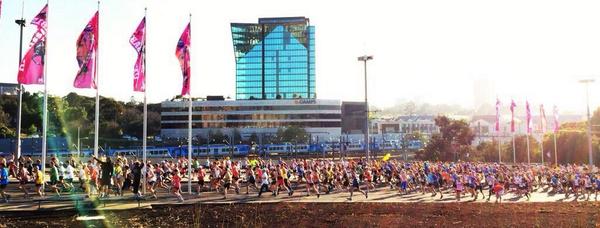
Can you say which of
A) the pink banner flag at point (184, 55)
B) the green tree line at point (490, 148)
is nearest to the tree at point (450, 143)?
the green tree line at point (490, 148)

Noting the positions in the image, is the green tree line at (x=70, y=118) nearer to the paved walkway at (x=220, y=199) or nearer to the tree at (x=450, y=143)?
the tree at (x=450, y=143)

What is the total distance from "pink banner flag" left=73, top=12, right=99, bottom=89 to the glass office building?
140 meters

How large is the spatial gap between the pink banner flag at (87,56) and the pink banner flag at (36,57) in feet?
6.20

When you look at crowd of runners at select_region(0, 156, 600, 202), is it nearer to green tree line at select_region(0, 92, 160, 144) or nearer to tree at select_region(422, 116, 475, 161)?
tree at select_region(422, 116, 475, 161)

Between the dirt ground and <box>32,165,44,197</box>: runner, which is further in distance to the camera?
<box>32,165,44,197</box>: runner

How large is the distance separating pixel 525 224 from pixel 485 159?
50897mm

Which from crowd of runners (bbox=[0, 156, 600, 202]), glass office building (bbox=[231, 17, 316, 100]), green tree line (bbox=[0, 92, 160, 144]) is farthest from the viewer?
glass office building (bbox=[231, 17, 316, 100])

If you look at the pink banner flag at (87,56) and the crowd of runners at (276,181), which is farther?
the crowd of runners at (276,181)

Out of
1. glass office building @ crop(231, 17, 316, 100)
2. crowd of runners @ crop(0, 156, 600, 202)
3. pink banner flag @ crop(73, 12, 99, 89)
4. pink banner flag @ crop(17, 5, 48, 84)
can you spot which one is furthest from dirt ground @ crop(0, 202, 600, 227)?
glass office building @ crop(231, 17, 316, 100)

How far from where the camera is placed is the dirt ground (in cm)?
1727

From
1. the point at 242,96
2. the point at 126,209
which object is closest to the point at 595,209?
the point at 126,209

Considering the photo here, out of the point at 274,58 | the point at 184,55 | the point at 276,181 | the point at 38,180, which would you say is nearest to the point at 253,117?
the point at 274,58

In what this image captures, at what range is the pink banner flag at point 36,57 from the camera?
875 inches

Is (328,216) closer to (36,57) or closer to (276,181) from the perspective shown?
(276,181)
